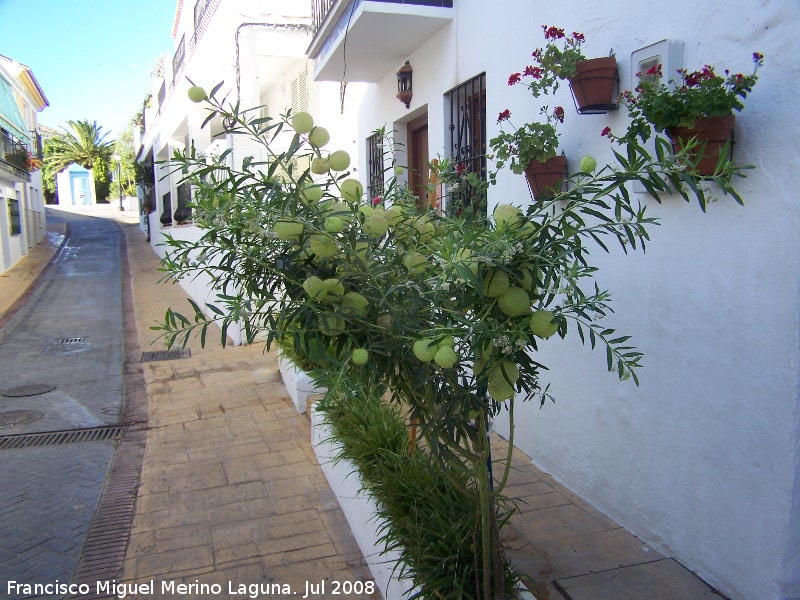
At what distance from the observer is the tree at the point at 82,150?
45219 mm

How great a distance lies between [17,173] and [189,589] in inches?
771

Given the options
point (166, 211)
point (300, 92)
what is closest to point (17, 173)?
point (166, 211)

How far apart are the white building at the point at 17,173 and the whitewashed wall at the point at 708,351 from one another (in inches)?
735

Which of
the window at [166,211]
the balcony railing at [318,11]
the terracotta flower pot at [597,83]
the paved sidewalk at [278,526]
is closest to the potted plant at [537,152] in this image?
the terracotta flower pot at [597,83]

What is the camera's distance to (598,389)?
390 cm

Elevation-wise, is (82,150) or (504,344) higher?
(82,150)

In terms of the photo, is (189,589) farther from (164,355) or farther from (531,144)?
(164,355)

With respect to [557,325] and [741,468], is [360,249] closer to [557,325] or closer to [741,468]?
[557,325]

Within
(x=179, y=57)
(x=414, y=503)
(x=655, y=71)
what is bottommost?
(x=414, y=503)

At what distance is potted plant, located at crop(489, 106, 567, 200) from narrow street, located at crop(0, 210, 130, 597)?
12.0 ft

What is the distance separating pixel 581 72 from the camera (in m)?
3.59

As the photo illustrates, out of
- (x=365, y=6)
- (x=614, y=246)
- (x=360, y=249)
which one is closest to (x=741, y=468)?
(x=614, y=246)

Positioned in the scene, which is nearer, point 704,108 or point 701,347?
point 704,108

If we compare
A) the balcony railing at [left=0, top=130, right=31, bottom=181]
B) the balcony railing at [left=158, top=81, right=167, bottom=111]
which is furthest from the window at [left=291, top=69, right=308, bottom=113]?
the balcony railing at [left=0, top=130, right=31, bottom=181]
